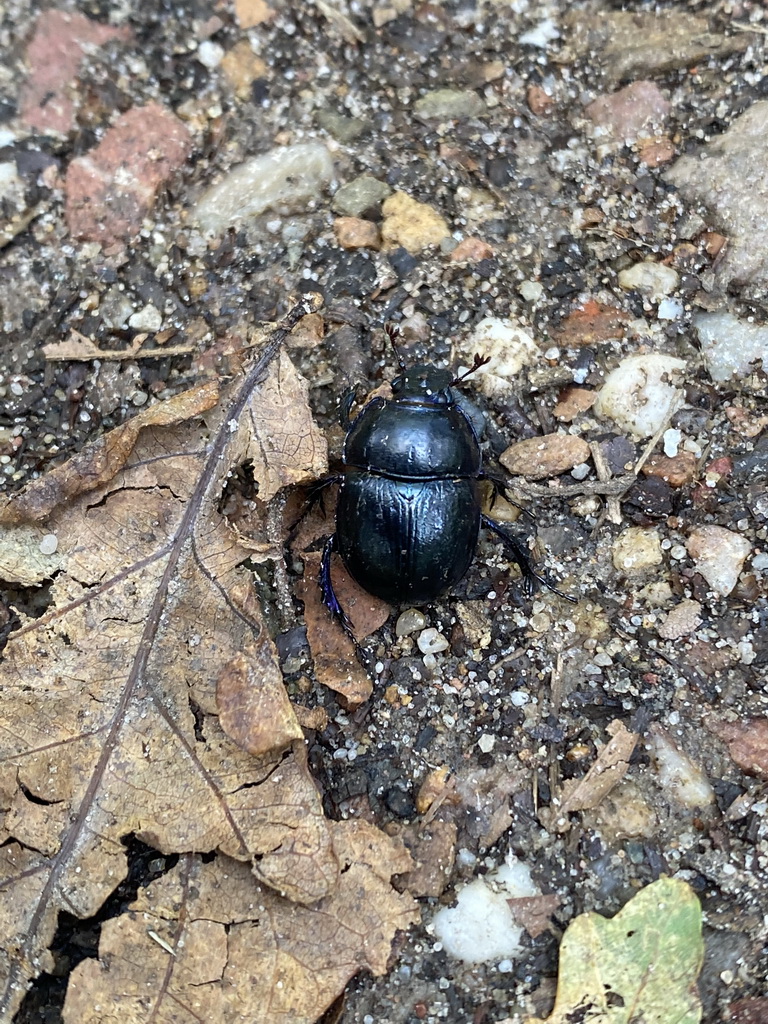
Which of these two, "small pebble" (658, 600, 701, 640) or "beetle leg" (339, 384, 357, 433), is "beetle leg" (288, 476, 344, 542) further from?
"small pebble" (658, 600, 701, 640)

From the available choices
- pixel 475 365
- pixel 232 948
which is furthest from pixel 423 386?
pixel 232 948

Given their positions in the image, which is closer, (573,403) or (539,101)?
(573,403)

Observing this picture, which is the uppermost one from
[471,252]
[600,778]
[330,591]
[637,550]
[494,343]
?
[471,252]

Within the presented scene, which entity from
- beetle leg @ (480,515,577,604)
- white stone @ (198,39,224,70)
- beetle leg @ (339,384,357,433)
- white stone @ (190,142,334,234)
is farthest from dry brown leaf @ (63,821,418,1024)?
white stone @ (198,39,224,70)

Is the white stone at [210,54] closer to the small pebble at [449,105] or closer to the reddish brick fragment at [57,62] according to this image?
the reddish brick fragment at [57,62]

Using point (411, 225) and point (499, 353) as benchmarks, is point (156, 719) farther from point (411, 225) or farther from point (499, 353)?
point (411, 225)

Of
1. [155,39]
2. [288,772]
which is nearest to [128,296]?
[155,39]

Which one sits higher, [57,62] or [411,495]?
[57,62]
